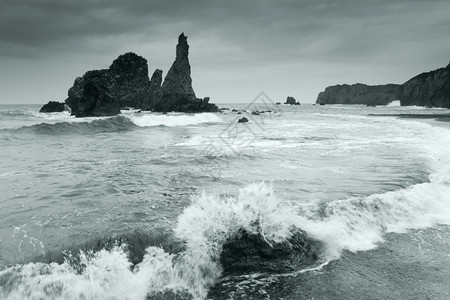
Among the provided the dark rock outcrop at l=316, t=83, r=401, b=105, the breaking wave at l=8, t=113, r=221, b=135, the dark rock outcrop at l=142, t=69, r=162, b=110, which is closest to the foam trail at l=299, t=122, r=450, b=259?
the breaking wave at l=8, t=113, r=221, b=135

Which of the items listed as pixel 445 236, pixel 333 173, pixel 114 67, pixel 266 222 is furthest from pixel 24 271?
pixel 114 67

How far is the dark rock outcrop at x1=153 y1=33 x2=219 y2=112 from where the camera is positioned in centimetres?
6341

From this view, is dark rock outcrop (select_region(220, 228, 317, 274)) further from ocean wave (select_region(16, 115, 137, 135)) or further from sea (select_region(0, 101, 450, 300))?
ocean wave (select_region(16, 115, 137, 135))

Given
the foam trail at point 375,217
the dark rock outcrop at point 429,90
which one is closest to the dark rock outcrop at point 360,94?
the dark rock outcrop at point 429,90

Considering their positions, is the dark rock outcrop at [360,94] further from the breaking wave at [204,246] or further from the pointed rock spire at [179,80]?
the breaking wave at [204,246]

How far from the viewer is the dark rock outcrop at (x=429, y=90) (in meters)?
83.6

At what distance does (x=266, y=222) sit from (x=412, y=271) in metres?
2.17

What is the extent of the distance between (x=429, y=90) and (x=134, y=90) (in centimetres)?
8326

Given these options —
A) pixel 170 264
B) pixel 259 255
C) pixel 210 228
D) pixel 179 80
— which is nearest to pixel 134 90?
pixel 179 80

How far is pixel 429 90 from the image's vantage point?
97750 mm

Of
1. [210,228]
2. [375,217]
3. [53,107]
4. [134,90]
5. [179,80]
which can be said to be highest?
[179,80]

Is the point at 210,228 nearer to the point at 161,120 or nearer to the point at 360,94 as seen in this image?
the point at 161,120

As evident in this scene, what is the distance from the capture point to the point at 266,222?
17.6ft

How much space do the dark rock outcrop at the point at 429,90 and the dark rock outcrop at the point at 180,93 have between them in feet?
193
